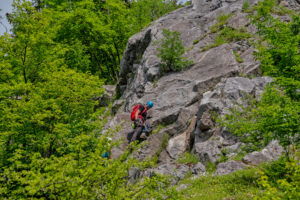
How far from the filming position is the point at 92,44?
31.9 m

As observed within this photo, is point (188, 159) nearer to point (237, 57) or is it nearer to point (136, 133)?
point (136, 133)

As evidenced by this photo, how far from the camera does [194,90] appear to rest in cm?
1703

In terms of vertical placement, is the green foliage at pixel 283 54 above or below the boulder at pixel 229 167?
above

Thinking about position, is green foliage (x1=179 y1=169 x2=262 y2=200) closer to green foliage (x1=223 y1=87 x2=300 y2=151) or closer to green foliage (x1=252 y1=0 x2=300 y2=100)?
green foliage (x1=223 y1=87 x2=300 y2=151)

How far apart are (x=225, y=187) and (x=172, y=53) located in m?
11.3

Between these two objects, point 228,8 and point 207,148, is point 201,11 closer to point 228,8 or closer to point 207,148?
point 228,8

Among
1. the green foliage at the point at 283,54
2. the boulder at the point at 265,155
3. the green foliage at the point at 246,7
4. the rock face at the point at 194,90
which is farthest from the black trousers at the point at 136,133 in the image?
the green foliage at the point at 246,7

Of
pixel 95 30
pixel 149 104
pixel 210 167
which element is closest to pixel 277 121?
pixel 210 167

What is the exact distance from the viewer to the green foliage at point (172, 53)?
1917 centimetres

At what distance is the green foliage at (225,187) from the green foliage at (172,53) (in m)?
9.69

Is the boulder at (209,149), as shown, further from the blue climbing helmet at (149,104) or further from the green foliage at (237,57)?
the green foliage at (237,57)

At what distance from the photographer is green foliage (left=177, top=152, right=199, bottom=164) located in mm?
13242

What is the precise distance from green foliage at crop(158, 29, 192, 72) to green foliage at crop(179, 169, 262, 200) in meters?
9.69

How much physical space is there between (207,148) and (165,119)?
12.5 ft
